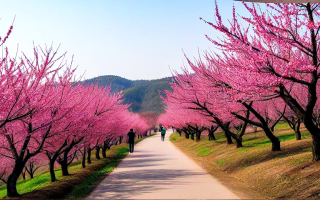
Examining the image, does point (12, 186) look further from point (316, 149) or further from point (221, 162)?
point (221, 162)

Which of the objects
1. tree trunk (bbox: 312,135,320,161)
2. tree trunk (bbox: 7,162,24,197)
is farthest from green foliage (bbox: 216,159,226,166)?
tree trunk (bbox: 7,162,24,197)

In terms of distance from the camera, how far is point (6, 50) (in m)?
8.70

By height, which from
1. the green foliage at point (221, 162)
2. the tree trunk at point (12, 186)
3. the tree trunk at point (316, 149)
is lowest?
the green foliage at point (221, 162)

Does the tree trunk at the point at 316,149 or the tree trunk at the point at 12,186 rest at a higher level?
the tree trunk at the point at 316,149

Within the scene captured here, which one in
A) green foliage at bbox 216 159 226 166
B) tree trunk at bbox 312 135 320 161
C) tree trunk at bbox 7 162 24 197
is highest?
tree trunk at bbox 312 135 320 161

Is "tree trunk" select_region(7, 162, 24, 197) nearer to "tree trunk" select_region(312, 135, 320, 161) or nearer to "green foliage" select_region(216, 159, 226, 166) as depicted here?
"tree trunk" select_region(312, 135, 320, 161)

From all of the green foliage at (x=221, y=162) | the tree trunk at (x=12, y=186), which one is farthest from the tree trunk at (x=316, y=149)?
the tree trunk at (x=12, y=186)

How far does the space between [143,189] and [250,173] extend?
4837mm

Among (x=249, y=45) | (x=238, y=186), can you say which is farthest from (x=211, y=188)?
(x=249, y=45)

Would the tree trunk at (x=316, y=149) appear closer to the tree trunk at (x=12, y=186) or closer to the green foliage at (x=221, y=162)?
the green foliage at (x=221, y=162)

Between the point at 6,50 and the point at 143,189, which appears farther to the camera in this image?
the point at 143,189

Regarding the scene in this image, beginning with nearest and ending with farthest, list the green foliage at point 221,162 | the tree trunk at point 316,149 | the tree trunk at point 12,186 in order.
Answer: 1. the tree trunk at point 12,186
2. the tree trunk at point 316,149
3. the green foliage at point 221,162

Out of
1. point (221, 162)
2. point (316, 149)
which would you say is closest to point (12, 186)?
point (316, 149)

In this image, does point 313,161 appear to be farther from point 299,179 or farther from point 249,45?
point 249,45
